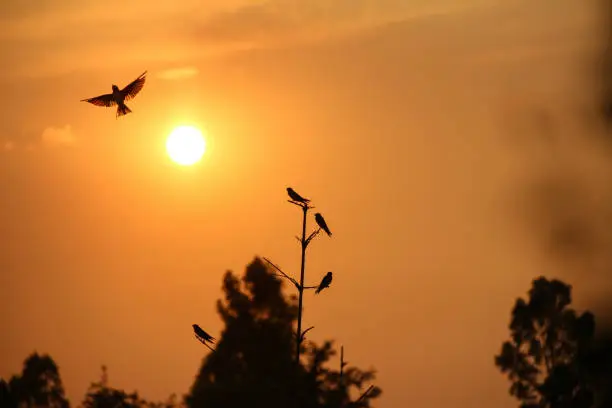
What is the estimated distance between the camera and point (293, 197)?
2088cm

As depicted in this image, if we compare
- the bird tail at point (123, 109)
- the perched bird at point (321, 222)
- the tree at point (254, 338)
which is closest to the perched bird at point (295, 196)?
the perched bird at point (321, 222)

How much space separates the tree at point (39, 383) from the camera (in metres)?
74.6

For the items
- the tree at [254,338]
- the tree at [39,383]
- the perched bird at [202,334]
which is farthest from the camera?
the tree at [39,383]

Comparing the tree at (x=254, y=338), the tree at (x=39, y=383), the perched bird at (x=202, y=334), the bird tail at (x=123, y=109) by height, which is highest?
the tree at (x=39, y=383)

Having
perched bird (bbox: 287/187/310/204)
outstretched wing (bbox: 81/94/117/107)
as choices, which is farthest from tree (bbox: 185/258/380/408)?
perched bird (bbox: 287/187/310/204)

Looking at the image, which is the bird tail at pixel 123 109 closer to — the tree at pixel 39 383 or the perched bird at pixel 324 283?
the perched bird at pixel 324 283

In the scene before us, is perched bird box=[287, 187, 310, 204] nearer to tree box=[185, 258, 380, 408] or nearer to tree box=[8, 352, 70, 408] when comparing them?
tree box=[185, 258, 380, 408]

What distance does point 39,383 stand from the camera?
7588 cm

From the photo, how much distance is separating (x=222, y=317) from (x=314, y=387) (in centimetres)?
3985

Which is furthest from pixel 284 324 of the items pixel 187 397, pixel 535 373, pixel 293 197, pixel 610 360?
pixel 610 360

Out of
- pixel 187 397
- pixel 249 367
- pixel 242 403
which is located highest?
pixel 249 367

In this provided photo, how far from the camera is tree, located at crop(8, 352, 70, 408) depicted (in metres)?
74.6

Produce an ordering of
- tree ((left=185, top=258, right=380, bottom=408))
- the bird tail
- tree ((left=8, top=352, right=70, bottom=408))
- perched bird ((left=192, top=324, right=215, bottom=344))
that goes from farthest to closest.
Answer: tree ((left=8, top=352, right=70, bottom=408)) → tree ((left=185, top=258, right=380, bottom=408)) → the bird tail → perched bird ((left=192, top=324, right=215, bottom=344))

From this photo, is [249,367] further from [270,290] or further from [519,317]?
[519,317]
